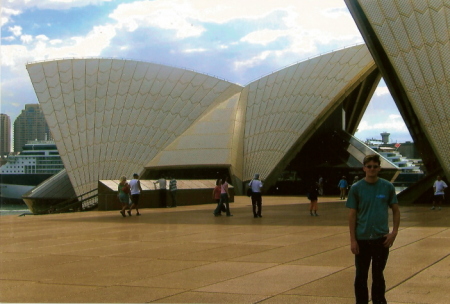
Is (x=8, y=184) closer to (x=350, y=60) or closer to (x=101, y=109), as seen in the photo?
(x=101, y=109)

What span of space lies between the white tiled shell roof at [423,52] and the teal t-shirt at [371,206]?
2059 centimetres

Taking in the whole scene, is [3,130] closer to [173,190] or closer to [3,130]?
[3,130]

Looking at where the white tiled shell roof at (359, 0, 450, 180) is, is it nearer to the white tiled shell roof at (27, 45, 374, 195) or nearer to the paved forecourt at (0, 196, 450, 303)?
the paved forecourt at (0, 196, 450, 303)

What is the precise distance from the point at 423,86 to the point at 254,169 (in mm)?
15400

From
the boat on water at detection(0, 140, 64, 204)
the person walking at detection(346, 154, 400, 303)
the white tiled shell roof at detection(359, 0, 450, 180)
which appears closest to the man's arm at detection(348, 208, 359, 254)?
the person walking at detection(346, 154, 400, 303)

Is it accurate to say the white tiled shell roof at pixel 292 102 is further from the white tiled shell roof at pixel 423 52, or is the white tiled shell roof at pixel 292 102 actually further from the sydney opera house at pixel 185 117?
the white tiled shell roof at pixel 423 52

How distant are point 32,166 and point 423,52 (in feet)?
238

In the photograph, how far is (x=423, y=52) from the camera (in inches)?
1008

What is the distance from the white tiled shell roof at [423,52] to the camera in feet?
82.5

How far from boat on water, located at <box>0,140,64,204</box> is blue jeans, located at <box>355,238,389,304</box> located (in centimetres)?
7700

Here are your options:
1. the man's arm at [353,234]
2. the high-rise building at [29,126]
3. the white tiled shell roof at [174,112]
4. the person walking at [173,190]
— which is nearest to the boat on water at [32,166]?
the high-rise building at [29,126]

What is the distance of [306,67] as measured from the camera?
42.3 meters

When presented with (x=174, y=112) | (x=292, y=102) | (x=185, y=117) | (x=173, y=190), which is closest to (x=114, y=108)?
(x=174, y=112)

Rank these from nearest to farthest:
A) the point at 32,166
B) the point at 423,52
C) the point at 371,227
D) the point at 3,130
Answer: the point at 371,227 < the point at 423,52 < the point at 3,130 < the point at 32,166
